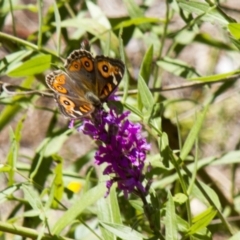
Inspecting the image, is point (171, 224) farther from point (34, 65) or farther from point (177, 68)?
point (177, 68)

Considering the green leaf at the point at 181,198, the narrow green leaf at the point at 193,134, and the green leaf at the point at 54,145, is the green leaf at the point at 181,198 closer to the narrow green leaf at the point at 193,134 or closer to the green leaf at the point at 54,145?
the narrow green leaf at the point at 193,134

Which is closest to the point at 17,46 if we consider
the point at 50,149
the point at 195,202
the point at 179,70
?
the point at 50,149

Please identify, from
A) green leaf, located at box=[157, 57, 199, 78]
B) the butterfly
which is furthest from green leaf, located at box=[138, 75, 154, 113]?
green leaf, located at box=[157, 57, 199, 78]

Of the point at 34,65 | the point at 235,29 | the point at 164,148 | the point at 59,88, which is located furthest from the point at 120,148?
the point at 34,65

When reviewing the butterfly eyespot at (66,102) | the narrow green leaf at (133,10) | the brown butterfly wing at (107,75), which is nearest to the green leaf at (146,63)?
the brown butterfly wing at (107,75)

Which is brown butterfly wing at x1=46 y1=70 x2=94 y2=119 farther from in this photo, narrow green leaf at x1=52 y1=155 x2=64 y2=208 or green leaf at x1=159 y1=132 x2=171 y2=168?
narrow green leaf at x1=52 y1=155 x2=64 y2=208

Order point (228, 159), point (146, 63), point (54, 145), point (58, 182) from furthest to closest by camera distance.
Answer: point (54, 145) → point (228, 159) → point (58, 182) → point (146, 63)
